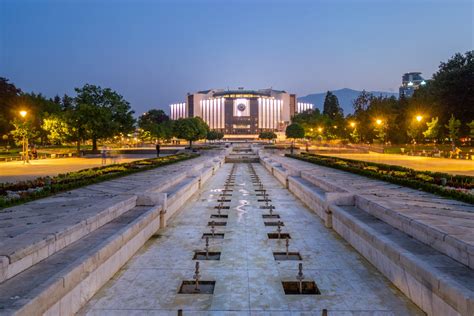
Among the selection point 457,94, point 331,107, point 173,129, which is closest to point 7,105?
point 173,129

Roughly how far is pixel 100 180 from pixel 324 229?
37.6ft

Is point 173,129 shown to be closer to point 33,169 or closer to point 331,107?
point 33,169

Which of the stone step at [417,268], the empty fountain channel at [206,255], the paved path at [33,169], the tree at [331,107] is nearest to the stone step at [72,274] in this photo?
the empty fountain channel at [206,255]

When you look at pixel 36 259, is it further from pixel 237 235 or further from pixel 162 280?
pixel 237 235

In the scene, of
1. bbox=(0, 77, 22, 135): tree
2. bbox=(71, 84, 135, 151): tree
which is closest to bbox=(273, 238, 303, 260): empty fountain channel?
bbox=(71, 84, 135, 151): tree

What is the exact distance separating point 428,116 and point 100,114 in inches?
1849

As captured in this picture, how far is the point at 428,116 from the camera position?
58312mm

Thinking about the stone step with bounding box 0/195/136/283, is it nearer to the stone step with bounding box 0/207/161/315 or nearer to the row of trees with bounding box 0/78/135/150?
the stone step with bounding box 0/207/161/315

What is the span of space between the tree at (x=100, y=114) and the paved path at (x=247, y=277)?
4307 cm

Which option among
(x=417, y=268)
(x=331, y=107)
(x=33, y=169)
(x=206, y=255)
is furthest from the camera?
(x=331, y=107)

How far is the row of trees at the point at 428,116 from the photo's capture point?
2079 inches

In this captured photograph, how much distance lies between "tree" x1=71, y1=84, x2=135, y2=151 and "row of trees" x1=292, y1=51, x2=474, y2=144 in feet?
117

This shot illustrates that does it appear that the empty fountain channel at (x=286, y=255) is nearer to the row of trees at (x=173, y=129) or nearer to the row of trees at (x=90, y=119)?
the row of trees at (x=90, y=119)

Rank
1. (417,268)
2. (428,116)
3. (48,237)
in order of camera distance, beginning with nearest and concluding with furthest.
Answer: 1. (417,268)
2. (48,237)
3. (428,116)
